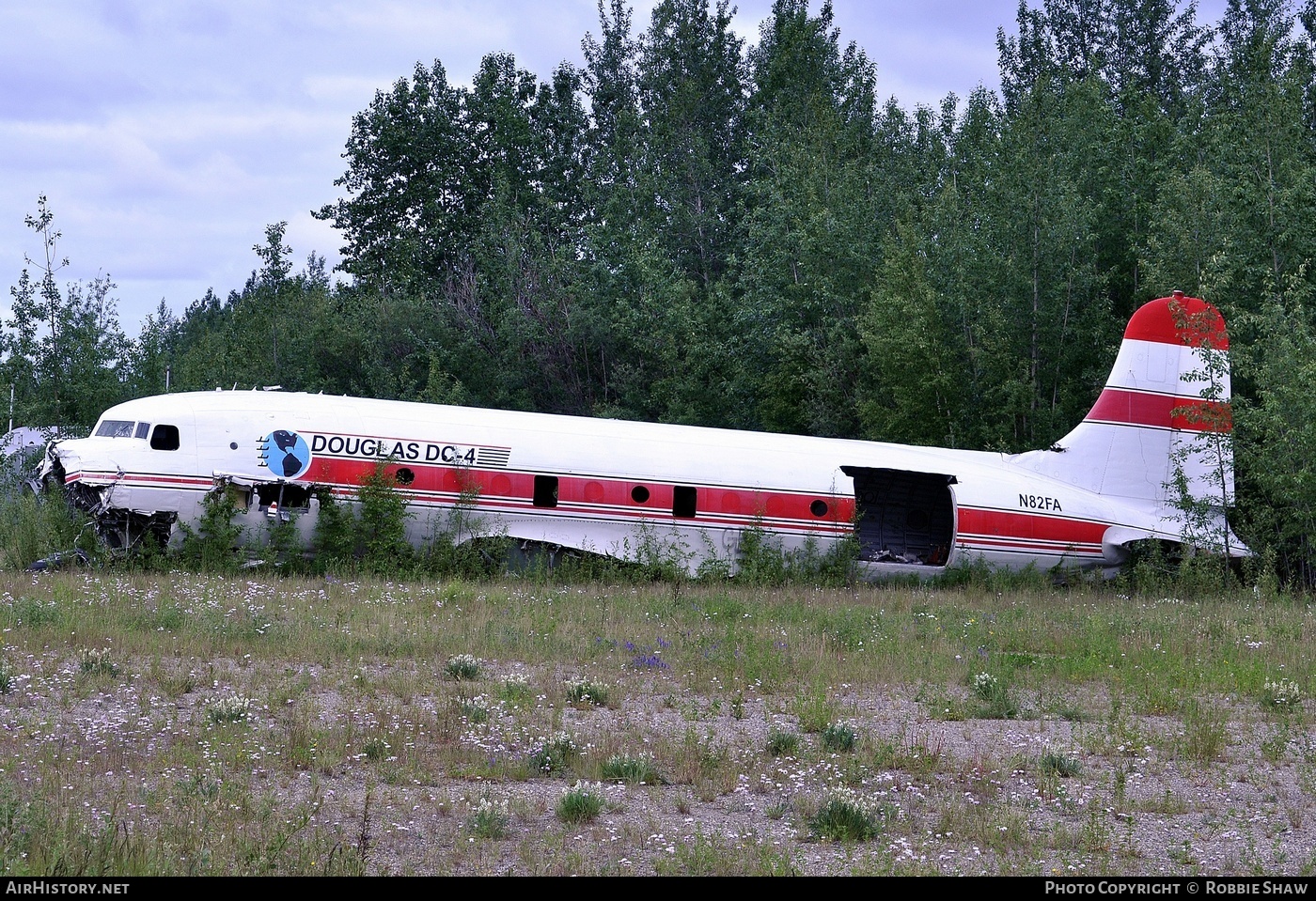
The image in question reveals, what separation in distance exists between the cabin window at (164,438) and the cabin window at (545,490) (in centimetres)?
649

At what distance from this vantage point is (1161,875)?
7.36 metres

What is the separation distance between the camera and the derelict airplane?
21.1 m

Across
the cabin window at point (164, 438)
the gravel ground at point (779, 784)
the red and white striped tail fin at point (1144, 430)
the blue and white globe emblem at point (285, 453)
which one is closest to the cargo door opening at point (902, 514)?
the red and white striped tail fin at point (1144, 430)

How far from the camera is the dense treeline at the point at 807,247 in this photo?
3081 cm

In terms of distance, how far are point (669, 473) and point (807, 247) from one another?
58.5 feet

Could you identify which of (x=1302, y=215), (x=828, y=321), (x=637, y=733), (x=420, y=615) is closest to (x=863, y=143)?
(x=828, y=321)

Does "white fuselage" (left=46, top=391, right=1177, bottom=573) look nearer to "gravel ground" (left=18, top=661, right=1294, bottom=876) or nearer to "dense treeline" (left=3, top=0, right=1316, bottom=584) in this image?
"dense treeline" (left=3, top=0, right=1316, bottom=584)

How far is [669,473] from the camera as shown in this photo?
22.5 metres

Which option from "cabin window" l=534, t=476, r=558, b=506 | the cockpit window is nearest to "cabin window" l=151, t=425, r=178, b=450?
the cockpit window

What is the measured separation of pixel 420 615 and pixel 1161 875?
11780mm

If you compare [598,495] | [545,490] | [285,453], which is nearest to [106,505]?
Result: [285,453]

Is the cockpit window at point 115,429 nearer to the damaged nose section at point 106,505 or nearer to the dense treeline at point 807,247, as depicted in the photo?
the damaged nose section at point 106,505

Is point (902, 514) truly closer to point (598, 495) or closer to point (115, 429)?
point (598, 495)

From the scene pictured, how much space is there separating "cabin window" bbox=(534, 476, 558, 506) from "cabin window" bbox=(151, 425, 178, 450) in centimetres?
649
